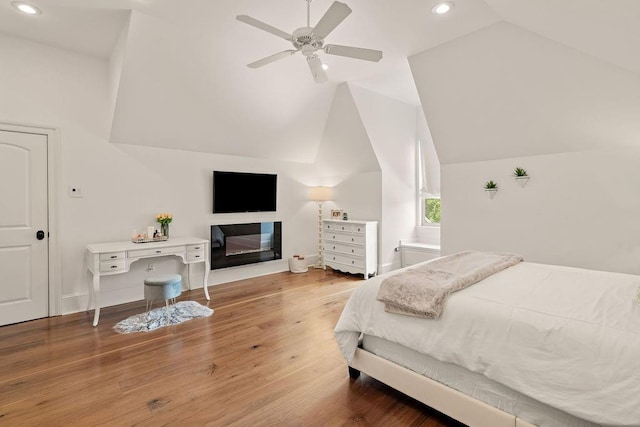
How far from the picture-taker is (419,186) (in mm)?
5695

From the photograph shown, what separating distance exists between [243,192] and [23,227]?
8.53 feet

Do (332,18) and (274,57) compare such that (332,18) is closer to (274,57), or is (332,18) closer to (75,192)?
(274,57)

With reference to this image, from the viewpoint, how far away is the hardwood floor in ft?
6.16

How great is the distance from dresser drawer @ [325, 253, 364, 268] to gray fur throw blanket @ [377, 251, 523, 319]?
8.76ft

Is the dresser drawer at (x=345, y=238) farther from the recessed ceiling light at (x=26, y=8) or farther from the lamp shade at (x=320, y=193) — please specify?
the recessed ceiling light at (x=26, y=8)

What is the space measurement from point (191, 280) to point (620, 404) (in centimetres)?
445

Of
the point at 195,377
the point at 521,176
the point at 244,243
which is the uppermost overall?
the point at 521,176

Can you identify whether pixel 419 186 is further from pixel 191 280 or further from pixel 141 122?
pixel 141 122

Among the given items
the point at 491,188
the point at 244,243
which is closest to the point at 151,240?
the point at 244,243

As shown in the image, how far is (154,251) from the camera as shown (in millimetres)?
3629

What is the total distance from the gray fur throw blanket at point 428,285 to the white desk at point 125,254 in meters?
2.74

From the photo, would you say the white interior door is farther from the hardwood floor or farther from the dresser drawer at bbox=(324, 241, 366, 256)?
the dresser drawer at bbox=(324, 241, 366, 256)

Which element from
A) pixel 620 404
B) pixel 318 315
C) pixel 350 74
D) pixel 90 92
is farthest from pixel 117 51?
pixel 620 404

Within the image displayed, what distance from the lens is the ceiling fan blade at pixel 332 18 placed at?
1.93 metres
